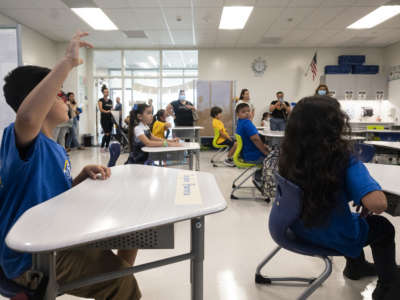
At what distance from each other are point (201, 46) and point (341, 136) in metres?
8.09

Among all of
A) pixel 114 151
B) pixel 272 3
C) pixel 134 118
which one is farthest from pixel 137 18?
pixel 114 151

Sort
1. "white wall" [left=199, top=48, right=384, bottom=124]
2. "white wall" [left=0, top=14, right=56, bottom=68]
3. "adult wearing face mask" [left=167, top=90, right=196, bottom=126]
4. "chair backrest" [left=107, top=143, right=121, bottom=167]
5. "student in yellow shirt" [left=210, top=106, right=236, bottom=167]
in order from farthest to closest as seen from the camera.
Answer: "white wall" [left=199, top=48, right=384, bottom=124] < "white wall" [left=0, top=14, right=56, bottom=68] < "adult wearing face mask" [left=167, top=90, right=196, bottom=126] < "student in yellow shirt" [left=210, top=106, right=236, bottom=167] < "chair backrest" [left=107, top=143, right=121, bottom=167]

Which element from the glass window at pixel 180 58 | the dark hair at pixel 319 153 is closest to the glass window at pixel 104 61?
the glass window at pixel 180 58

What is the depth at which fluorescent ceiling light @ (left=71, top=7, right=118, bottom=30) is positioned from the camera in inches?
226

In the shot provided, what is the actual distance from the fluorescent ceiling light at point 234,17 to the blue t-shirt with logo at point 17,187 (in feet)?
18.1

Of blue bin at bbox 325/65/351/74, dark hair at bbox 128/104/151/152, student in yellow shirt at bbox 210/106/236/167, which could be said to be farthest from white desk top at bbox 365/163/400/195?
blue bin at bbox 325/65/351/74

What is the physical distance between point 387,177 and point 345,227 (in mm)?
423

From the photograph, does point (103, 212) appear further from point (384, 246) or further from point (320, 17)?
point (320, 17)

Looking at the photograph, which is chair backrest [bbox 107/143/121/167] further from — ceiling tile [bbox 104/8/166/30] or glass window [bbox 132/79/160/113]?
glass window [bbox 132/79/160/113]

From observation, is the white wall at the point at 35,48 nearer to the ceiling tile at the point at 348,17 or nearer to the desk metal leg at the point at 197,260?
the ceiling tile at the point at 348,17

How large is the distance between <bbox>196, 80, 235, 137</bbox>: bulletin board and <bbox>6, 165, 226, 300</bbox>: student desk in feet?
22.0

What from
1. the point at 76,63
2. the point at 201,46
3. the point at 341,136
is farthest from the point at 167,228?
the point at 201,46

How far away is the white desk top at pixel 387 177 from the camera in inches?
44.5

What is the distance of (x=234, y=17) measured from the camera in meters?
6.10
